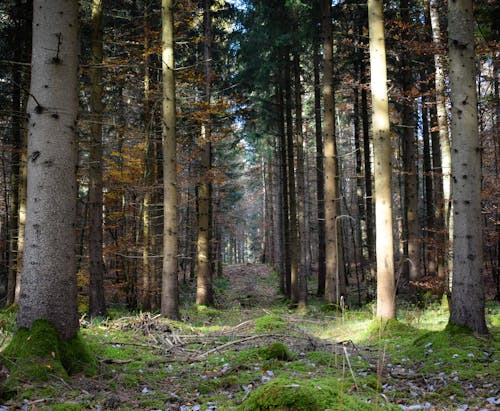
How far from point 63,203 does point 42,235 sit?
1.39 feet

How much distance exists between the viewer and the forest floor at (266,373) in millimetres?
3526

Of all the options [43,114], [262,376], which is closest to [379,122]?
[262,376]

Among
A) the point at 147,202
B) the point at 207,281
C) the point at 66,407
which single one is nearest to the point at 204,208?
the point at 147,202

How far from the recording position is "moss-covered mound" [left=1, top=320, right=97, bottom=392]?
165 inches

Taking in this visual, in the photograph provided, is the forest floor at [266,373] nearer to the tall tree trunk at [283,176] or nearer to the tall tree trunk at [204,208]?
the tall tree trunk at [204,208]

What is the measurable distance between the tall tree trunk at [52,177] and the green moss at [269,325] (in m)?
4.88

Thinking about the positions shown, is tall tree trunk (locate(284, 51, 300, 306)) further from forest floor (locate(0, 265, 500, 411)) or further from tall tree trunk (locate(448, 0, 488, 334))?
tall tree trunk (locate(448, 0, 488, 334))

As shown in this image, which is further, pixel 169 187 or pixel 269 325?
pixel 169 187

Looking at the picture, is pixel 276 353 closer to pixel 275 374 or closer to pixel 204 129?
pixel 275 374

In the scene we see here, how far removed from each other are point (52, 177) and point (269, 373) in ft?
11.4

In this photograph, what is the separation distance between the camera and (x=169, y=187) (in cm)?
1056

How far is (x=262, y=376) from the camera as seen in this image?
498 centimetres

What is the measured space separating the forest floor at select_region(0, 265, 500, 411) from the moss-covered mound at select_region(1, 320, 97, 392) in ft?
0.28

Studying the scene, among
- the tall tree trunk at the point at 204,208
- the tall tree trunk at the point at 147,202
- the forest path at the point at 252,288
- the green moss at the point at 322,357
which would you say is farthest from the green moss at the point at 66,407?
the forest path at the point at 252,288
